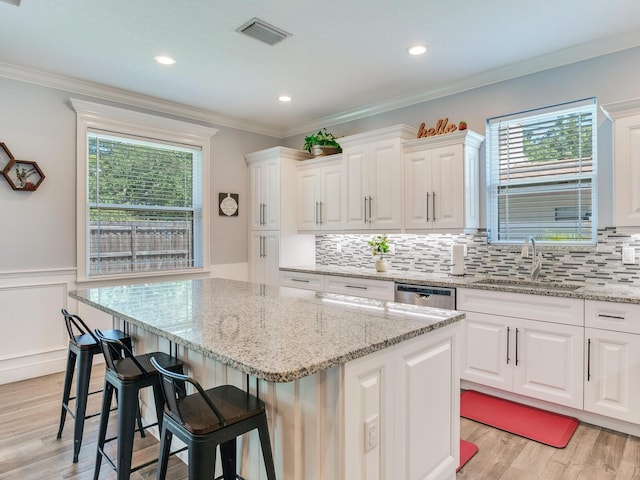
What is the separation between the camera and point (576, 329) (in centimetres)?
261

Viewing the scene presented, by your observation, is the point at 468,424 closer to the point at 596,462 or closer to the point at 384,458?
the point at 596,462

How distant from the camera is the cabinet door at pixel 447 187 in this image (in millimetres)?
3430

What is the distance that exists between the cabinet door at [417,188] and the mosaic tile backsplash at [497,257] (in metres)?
0.33

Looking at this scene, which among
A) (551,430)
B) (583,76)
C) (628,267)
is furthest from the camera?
(583,76)

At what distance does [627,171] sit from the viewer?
2.60 metres

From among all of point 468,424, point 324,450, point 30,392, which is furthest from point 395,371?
point 30,392

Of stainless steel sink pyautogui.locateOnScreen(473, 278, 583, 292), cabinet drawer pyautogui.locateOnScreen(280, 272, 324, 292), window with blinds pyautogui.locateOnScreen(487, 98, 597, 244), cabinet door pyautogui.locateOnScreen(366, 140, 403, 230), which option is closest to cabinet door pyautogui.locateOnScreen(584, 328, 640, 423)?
stainless steel sink pyautogui.locateOnScreen(473, 278, 583, 292)

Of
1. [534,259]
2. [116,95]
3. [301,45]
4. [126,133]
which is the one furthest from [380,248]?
[116,95]

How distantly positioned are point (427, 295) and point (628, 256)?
1.44 meters

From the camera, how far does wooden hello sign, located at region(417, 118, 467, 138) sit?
3.52m

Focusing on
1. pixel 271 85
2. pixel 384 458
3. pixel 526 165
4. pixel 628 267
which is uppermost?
pixel 271 85

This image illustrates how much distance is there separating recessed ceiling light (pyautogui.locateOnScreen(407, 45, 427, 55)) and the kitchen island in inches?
81.2

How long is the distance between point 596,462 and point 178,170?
4438 mm

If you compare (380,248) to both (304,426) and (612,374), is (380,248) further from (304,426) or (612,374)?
(304,426)
